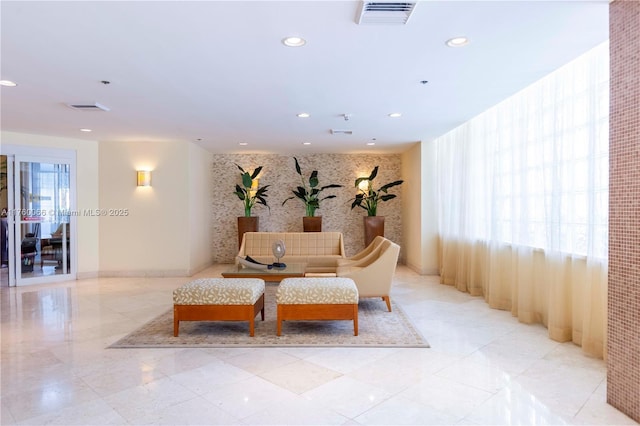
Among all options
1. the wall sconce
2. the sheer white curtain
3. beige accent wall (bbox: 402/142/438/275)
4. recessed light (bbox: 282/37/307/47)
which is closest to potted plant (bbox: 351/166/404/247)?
beige accent wall (bbox: 402/142/438/275)

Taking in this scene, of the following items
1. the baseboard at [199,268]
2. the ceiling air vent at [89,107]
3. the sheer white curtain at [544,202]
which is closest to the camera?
the sheer white curtain at [544,202]

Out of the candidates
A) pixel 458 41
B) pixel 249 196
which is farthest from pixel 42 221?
pixel 458 41

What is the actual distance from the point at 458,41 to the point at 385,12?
2.60 ft

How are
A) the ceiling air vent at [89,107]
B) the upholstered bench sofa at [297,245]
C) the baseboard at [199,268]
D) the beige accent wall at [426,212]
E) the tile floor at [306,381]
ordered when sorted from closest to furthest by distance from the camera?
the tile floor at [306,381] < the ceiling air vent at [89,107] < the upholstered bench sofa at [297,245] < the beige accent wall at [426,212] < the baseboard at [199,268]

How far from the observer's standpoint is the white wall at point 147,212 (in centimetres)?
720

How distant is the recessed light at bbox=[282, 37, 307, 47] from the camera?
283 cm

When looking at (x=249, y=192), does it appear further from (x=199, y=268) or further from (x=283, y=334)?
(x=283, y=334)

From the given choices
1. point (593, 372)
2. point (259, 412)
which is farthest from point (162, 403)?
point (593, 372)

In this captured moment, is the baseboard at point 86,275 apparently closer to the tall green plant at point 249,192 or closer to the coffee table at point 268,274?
the tall green plant at point 249,192

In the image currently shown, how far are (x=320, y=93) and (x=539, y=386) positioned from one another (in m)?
3.33

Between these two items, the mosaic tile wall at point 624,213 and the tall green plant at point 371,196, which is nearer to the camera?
the mosaic tile wall at point 624,213

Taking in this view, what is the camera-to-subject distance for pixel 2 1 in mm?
2287

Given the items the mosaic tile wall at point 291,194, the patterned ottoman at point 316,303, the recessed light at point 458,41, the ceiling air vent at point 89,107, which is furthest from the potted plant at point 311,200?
the recessed light at point 458,41

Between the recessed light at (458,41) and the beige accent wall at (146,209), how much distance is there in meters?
5.60
